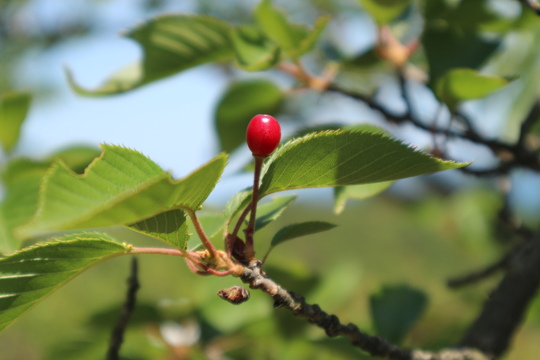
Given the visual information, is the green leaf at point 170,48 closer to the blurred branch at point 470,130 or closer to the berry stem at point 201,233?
the blurred branch at point 470,130

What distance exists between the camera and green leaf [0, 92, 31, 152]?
1196 millimetres

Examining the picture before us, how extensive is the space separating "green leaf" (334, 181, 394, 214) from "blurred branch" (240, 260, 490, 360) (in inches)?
6.8

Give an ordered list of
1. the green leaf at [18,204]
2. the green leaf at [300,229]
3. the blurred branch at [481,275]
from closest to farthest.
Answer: the green leaf at [300,229], the green leaf at [18,204], the blurred branch at [481,275]

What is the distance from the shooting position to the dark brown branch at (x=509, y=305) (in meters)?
1.02

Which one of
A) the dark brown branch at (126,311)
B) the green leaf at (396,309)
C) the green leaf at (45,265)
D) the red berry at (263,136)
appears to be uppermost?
the red berry at (263,136)

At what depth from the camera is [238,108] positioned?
131 cm

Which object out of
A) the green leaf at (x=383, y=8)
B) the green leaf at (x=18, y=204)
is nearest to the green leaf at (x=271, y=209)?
the green leaf at (x=18, y=204)

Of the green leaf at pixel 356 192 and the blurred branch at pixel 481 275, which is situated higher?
the green leaf at pixel 356 192

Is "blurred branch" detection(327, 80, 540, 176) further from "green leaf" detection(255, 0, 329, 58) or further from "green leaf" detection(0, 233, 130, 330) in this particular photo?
"green leaf" detection(0, 233, 130, 330)

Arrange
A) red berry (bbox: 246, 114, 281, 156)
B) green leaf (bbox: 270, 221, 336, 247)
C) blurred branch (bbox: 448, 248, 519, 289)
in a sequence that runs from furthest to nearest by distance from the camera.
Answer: blurred branch (bbox: 448, 248, 519, 289), green leaf (bbox: 270, 221, 336, 247), red berry (bbox: 246, 114, 281, 156)

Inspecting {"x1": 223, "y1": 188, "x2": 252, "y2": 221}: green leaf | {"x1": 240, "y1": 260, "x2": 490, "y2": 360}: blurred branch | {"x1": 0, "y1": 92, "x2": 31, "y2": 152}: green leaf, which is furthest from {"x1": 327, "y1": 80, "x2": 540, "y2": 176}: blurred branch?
{"x1": 0, "y1": 92, "x2": 31, "y2": 152}: green leaf

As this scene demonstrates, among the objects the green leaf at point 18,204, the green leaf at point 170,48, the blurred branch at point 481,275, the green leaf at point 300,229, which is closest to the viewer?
the green leaf at point 300,229

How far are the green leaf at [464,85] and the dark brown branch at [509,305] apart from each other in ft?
0.99

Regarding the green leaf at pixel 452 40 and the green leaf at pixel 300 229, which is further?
the green leaf at pixel 452 40
